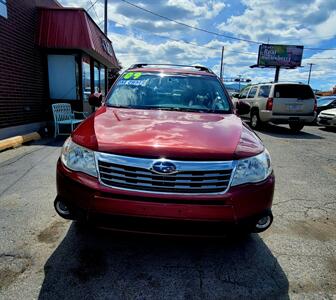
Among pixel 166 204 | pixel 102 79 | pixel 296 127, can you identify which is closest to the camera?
pixel 166 204

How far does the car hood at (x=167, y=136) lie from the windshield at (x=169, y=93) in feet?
1.60

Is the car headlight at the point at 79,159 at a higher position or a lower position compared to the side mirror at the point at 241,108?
lower

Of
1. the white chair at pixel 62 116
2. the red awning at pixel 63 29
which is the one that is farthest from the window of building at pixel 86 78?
the white chair at pixel 62 116

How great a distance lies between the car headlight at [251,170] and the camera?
230 cm

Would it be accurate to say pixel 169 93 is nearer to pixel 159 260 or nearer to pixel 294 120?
pixel 159 260

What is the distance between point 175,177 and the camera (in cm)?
223

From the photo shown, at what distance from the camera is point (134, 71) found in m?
→ 4.40

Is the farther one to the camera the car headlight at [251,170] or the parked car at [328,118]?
the parked car at [328,118]

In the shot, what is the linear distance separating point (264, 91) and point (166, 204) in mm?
11020

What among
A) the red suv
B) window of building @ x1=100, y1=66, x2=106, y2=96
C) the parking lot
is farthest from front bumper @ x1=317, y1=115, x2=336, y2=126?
the red suv

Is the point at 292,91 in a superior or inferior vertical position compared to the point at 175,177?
superior

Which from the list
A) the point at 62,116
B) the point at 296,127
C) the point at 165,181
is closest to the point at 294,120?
the point at 296,127

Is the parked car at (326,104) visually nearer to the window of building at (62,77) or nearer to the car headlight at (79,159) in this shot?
the window of building at (62,77)

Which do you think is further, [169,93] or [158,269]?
[169,93]
